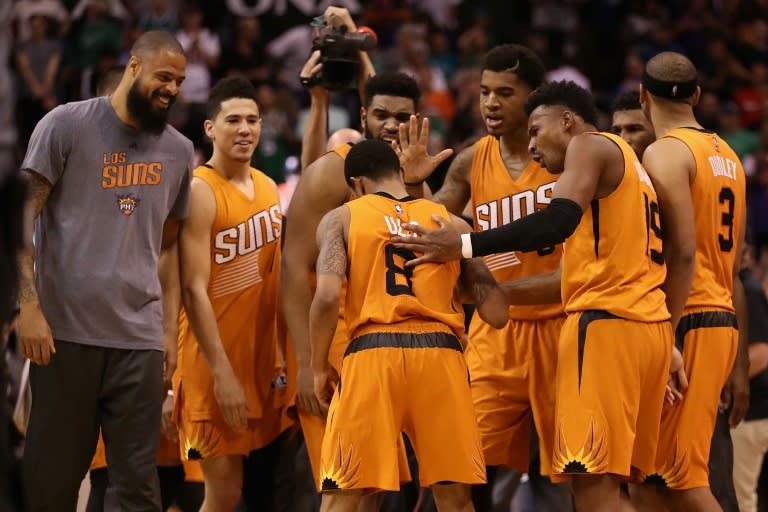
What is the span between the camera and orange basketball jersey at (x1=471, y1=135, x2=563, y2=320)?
6.43 m

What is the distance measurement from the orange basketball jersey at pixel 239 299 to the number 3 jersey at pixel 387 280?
1205 millimetres

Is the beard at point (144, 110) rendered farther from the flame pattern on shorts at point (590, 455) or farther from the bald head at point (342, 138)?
the flame pattern on shorts at point (590, 455)

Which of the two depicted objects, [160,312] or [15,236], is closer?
[15,236]

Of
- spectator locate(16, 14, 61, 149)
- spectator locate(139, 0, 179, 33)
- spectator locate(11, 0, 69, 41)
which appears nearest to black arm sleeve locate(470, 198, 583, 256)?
spectator locate(16, 14, 61, 149)

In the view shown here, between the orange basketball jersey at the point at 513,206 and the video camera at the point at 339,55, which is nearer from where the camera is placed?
the orange basketball jersey at the point at 513,206

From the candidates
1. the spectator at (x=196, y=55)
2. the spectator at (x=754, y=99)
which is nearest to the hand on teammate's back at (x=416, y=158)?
the spectator at (x=196, y=55)

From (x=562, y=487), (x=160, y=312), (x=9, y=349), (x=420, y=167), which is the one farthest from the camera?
(x=9, y=349)

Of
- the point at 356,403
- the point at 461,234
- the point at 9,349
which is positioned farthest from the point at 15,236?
the point at 9,349

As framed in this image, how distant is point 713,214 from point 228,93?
275cm

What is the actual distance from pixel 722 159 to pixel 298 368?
8.12 ft

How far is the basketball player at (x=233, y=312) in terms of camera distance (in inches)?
260

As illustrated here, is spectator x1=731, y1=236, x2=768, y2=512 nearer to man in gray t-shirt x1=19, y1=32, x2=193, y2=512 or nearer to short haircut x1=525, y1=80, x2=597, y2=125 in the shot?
short haircut x1=525, y1=80, x2=597, y2=125

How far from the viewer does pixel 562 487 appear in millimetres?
7203

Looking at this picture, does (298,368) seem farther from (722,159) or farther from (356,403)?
(722,159)
